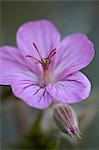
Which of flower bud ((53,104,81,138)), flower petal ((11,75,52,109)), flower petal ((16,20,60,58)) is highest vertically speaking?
flower petal ((16,20,60,58))

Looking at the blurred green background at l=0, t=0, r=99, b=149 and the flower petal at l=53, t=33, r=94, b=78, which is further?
the blurred green background at l=0, t=0, r=99, b=149

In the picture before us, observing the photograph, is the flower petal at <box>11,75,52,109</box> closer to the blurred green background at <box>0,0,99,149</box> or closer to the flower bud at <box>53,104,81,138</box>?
the flower bud at <box>53,104,81,138</box>

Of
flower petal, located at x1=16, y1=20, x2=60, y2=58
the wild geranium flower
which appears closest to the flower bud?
the wild geranium flower

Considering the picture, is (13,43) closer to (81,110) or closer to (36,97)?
(81,110)

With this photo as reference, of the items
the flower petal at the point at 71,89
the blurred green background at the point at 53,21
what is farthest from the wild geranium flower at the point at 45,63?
the blurred green background at the point at 53,21

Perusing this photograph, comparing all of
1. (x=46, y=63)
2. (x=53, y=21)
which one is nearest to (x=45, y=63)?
(x=46, y=63)

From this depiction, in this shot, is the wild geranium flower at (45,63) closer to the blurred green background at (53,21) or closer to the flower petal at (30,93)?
the flower petal at (30,93)

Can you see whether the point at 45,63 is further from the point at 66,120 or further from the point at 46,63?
the point at 66,120

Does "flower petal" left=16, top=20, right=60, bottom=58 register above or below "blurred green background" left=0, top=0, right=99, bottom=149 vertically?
above
